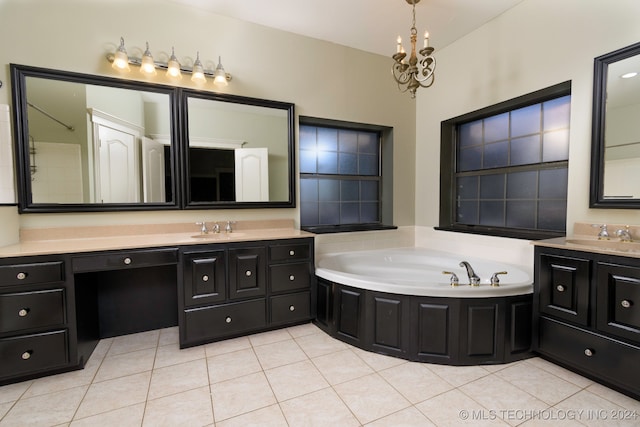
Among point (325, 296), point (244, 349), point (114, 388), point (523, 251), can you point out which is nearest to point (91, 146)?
point (114, 388)

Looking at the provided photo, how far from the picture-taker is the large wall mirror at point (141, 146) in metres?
2.16

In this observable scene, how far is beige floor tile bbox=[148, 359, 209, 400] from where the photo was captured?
1.77 metres

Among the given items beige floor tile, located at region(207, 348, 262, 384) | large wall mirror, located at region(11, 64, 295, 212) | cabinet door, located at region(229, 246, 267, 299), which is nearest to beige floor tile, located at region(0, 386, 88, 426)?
beige floor tile, located at region(207, 348, 262, 384)

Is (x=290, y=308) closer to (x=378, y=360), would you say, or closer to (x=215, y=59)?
(x=378, y=360)

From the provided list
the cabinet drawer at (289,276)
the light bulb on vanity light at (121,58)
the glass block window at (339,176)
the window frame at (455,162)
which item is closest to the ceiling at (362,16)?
the light bulb on vanity light at (121,58)

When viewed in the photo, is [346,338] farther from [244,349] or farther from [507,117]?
[507,117]

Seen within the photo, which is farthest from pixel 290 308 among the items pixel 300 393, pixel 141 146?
pixel 141 146

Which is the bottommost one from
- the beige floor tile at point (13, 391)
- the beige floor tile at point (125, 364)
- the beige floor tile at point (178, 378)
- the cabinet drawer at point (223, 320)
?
the beige floor tile at point (178, 378)

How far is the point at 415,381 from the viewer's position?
185 cm

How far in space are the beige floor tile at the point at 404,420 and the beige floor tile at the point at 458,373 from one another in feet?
1.35

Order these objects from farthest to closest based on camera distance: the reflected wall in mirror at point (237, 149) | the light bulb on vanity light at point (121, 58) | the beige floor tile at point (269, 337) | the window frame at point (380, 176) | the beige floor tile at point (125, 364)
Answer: the window frame at point (380, 176) < the reflected wall in mirror at point (237, 149) < the beige floor tile at point (269, 337) < the light bulb on vanity light at point (121, 58) < the beige floor tile at point (125, 364)

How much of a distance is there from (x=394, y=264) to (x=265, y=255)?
4.87ft

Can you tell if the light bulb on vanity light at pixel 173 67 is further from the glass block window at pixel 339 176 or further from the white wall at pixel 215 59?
the glass block window at pixel 339 176

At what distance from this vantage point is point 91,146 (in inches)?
89.7
